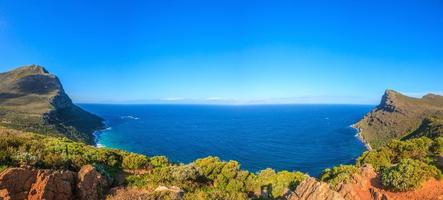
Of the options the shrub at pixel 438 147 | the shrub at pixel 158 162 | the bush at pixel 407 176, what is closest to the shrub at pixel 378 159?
the shrub at pixel 438 147

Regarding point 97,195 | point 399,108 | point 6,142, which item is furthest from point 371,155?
point 399,108

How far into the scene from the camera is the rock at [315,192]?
1866 cm

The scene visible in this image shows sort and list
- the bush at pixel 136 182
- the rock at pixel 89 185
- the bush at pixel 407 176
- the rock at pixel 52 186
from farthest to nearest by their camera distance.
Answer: the bush at pixel 136 182
the bush at pixel 407 176
the rock at pixel 89 185
the rock at pixel 52 186

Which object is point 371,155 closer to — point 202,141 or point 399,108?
point 202,141

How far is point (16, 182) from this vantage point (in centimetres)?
1498

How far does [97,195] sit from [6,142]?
9.22m

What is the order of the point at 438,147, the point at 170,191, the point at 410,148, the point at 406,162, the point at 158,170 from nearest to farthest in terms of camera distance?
the point at 170,191, the point at 406,162, the point at 158,170, the point at 438,147, the point at 410,148

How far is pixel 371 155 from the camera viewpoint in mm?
35500

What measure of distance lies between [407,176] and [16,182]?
73.2 ft

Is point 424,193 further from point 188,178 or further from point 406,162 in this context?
point 188,178

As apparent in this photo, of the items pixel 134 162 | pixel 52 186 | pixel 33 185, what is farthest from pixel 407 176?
pixel 134 162

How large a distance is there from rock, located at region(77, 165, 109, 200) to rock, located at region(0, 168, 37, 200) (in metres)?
2.59

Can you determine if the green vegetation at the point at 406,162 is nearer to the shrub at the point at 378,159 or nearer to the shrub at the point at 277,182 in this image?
the shrub at the point at 378,159

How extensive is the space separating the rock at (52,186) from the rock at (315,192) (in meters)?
13.4
